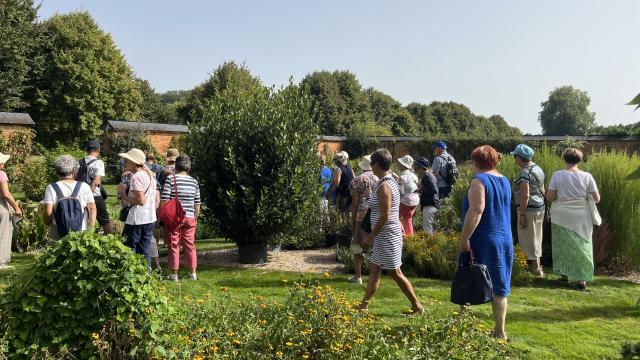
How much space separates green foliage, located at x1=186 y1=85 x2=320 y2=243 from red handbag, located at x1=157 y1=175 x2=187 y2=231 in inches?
47.8

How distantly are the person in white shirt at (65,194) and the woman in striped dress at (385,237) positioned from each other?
10.8ft

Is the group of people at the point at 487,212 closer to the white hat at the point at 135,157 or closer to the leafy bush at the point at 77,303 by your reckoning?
the leafy bush at the point at 77,303

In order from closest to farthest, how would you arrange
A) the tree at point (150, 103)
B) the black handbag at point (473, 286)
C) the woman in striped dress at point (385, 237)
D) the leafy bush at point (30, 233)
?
the black handbag at point (473, 286) → the woman in striped dress at point (385, 237) → the leafy bush at point (30, 233) → the tree at point (150, 103)

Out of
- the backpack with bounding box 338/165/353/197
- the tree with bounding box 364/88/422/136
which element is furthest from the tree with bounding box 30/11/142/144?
the backpack with bounding box 338/165/353/197

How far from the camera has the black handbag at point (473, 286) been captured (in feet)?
14.6

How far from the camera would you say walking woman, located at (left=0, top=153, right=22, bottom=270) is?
7.07m

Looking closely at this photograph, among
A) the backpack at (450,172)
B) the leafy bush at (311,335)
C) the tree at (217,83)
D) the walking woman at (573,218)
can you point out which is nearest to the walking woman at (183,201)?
the leafy bush at (311,335)

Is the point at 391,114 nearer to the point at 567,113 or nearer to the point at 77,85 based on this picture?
the point at 77,85

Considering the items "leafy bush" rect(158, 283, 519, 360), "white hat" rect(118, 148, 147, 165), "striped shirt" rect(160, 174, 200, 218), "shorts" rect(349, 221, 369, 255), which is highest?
"white hat" rect(118, 148, 147, 165)

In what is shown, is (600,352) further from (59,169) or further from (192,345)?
(59,169)

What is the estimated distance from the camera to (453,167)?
34.5 ft

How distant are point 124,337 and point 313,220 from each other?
5970 millimetres

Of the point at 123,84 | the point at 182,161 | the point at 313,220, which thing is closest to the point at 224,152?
the point at 182,161

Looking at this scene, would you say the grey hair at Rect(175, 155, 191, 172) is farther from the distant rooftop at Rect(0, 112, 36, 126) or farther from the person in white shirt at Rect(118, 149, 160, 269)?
the distant rooftop at Rect(0, 112, 36, 126)
